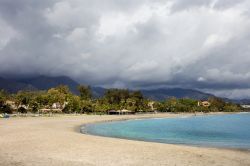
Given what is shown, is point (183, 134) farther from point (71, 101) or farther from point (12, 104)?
point (71, 101)

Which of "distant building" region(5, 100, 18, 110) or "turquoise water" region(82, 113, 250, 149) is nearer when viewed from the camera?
"turquoise water" region(82, 113, 250, 149)

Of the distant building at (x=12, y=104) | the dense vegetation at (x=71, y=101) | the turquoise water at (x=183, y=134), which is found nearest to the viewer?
the turquoise water at (x=183, y=134)

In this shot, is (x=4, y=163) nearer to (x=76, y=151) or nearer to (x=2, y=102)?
(x=76, y=151)

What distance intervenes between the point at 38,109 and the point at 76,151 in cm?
10876

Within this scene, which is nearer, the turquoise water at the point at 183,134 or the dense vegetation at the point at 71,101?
the turquoise water at the point at 183,134

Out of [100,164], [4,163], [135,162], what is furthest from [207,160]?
[4,163]

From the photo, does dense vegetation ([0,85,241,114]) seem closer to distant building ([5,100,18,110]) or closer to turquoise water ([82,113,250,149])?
distant building ([5,100,18,110])

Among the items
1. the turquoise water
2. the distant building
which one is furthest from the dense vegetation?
the turquoise water

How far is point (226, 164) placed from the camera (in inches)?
763

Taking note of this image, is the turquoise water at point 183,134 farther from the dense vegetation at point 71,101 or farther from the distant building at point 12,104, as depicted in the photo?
the distant building at point 12,104

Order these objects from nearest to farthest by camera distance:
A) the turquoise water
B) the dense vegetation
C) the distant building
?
the turquoise water → the dense vegetation → the distant building

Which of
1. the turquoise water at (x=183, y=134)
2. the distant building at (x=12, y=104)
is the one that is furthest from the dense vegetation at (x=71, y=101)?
the turquoise water at (x=183, y=134)

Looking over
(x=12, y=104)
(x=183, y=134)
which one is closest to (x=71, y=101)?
(x=12, y=104)

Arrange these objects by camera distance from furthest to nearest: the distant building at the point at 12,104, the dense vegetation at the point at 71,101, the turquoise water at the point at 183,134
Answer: the distant building at the point at 12,104
the dense vegetation at the point at 71,101
the turquoise water at the point at 183,134
